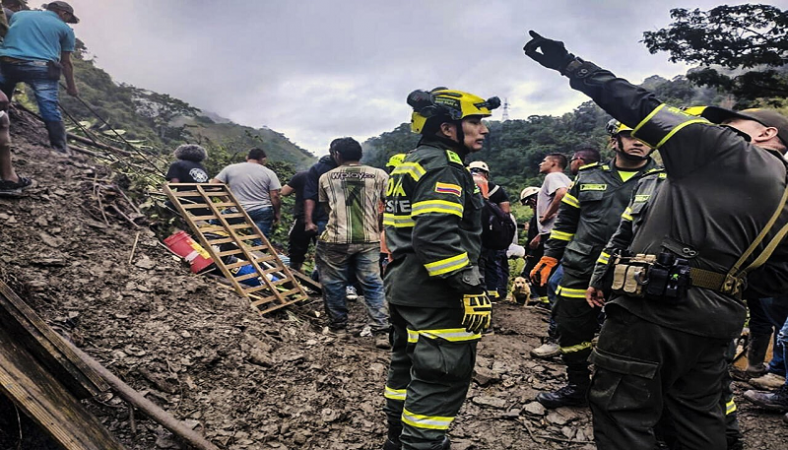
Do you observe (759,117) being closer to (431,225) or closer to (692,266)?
(692,266)

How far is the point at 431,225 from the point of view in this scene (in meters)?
2.03

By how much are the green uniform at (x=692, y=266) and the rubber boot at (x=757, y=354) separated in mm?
2354

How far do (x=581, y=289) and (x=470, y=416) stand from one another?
1.19m

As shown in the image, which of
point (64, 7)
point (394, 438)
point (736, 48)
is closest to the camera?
point (394, 438)

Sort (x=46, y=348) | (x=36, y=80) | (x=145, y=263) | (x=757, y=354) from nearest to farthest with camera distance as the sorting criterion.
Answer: (x=46, y=348)
(x=757, y=354)
(x=145, y=263)
(x=36, y=80)

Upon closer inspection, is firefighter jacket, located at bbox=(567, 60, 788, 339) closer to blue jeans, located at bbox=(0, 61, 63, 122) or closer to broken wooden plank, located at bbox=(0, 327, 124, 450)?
broken wooden plank, located at bbox=(0, 327, 124, 450)

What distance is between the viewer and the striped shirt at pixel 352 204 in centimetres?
434

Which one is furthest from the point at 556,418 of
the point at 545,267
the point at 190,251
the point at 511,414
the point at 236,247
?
the point at 236,247

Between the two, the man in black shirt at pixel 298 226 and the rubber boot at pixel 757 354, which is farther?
the man in black shirt at pixel 298 226

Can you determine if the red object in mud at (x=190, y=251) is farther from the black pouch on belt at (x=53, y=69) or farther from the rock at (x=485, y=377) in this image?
the rock at (x=485, y=377)

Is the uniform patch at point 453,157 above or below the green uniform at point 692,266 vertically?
above

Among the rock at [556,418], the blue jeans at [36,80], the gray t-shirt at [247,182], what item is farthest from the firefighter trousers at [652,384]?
the blue jeans at [36,80]

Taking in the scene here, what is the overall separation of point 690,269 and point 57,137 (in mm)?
6940

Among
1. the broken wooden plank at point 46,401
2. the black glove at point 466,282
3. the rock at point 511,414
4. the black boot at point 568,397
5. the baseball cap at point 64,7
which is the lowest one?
the rock at point 511,414
